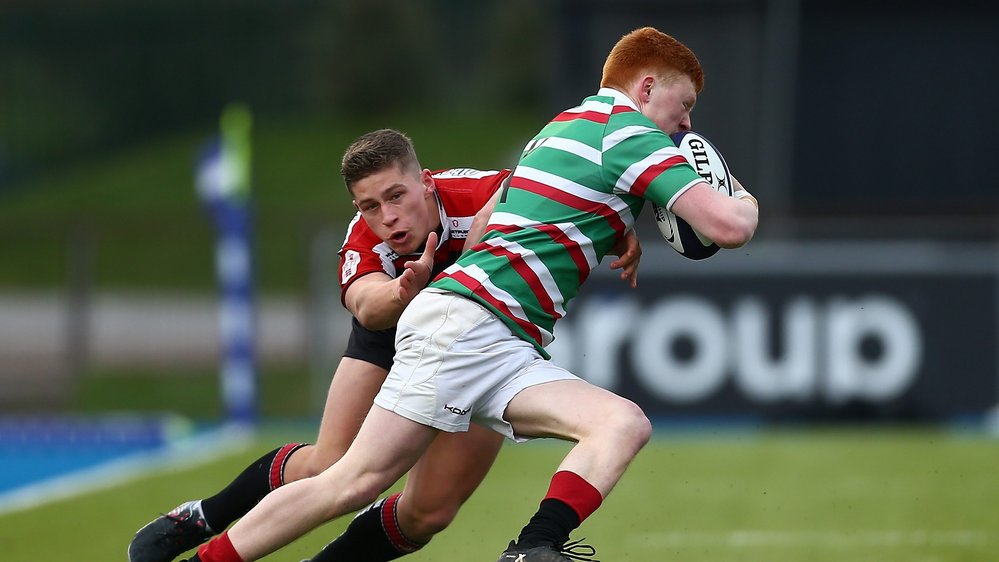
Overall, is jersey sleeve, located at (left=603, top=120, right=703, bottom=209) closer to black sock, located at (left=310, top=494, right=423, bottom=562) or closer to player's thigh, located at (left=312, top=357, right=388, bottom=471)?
player's thigh, located at (left=312, top=357, right=388, bottom=471)

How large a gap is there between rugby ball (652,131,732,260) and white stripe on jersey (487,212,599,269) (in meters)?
0.27

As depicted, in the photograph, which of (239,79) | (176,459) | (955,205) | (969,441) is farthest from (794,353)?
(239,79)

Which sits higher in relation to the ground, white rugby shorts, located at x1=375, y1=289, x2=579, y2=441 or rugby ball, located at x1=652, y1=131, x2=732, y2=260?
rugby ball, located at x1=652, y1=131, x2=732, y2=260

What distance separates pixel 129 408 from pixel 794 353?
744 cm

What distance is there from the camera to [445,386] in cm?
519

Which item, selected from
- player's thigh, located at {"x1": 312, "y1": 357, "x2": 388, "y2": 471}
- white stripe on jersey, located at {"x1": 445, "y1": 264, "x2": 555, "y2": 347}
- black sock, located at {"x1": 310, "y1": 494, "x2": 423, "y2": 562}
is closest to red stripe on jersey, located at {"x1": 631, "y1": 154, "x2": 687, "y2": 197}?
white stripe on jersey, located at {"x1": 445, "y1": 264, "x2": 555, "y2": 347}

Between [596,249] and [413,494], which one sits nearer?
[596,249]

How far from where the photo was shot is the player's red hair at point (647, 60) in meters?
5.35

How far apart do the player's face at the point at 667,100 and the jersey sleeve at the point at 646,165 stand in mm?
200

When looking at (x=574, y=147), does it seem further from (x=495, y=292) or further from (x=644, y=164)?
(x=495, y=292)

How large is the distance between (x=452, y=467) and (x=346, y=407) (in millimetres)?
484

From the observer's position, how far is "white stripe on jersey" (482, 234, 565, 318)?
207 inches

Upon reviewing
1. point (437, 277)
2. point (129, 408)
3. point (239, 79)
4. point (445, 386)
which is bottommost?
point (129, 408)

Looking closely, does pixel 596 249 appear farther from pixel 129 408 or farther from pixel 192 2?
pixel 192 2
